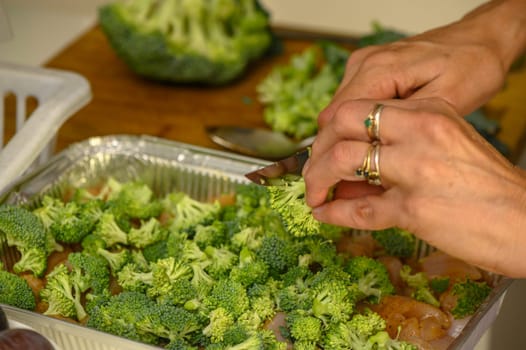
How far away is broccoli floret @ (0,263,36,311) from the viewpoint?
4.88ft

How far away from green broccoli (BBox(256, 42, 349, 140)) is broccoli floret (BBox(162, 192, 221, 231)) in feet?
1.94

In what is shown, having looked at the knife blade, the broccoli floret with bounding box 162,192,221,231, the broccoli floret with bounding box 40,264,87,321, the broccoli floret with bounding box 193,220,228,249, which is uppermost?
the knife blade

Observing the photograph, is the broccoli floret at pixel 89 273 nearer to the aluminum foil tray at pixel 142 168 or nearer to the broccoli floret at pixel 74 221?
the broccoli floret at pixel 74 221

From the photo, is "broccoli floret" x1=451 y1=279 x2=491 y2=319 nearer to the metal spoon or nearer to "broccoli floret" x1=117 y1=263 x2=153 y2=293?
"broccoli floret" x1=117 y1=263 x2=153 y2=293

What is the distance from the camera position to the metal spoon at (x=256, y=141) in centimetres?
218

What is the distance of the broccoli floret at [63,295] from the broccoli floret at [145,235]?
166mm

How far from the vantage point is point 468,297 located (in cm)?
155

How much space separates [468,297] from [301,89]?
3.66 ft

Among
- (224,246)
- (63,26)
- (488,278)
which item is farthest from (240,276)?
(63,26)

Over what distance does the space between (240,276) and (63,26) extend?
1877 millimetres

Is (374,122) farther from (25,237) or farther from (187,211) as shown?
(25,237)

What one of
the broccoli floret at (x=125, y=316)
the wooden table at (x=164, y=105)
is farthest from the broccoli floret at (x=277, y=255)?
the wooden table at (x=164, y=105)

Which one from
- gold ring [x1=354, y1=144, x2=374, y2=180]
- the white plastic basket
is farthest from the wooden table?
gold ring [x1=354, y1=144, x2=374, y2=180]

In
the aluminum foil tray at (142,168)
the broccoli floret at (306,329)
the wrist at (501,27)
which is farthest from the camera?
the aluminum foil tray at (142,168)
